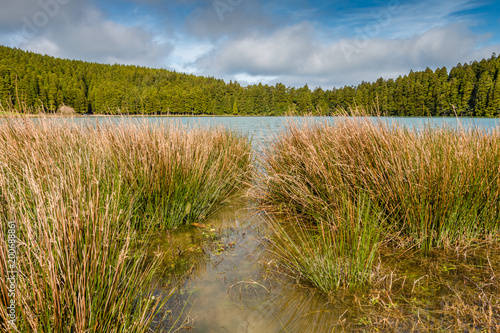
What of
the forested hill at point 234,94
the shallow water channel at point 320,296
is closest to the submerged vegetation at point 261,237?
the shallow water channel at point 320,296

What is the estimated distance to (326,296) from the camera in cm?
205

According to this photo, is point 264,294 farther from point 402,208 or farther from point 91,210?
point 402,208

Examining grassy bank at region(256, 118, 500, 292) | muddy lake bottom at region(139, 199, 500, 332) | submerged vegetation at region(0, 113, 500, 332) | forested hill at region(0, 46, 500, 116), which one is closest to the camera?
A: submerged vegetation at region(0, 113, 500, 332)

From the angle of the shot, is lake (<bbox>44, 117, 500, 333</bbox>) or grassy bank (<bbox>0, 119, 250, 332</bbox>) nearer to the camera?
grassy bank (<bbox>0, 119, 250, 332</bbox>)

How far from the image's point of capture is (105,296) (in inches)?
59.7

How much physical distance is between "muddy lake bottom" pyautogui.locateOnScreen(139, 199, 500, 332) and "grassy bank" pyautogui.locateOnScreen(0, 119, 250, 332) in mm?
350

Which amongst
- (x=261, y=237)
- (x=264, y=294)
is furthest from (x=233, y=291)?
(x=261, y=237)

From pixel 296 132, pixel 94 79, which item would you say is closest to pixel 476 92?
pixel 296 132

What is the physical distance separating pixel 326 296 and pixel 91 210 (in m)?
1.78

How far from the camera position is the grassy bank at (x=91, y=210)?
1219mm

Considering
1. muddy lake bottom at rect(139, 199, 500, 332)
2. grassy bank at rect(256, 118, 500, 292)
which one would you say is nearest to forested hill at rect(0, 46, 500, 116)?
grassy bank at rect(256, 118, 500, 292)

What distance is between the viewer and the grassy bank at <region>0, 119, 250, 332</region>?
1219 mm

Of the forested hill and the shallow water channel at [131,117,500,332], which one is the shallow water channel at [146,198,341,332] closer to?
the shallow water channel at [131,117,500,332]

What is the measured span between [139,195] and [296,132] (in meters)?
2.59
